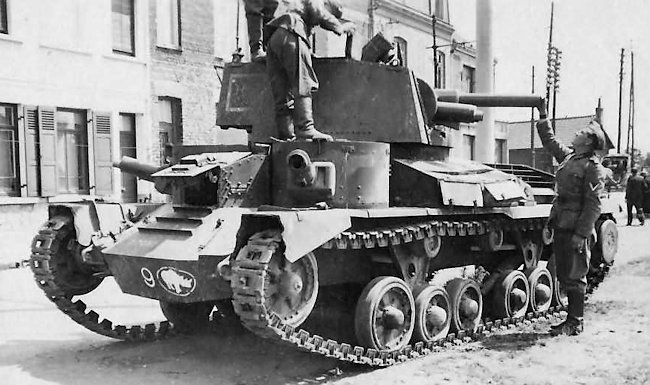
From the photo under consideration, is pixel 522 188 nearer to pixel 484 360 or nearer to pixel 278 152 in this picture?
pixel 484 360

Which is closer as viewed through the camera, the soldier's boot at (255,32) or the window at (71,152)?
the soldier's boot at (255,32)

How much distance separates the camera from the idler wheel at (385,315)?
700 centimetres

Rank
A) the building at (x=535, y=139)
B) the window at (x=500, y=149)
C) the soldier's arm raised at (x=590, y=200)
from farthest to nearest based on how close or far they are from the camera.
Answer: the building at (x=535, y=139) < the window at (x=500, y=149) < the soldier's arm raised at (x=590, y=200)

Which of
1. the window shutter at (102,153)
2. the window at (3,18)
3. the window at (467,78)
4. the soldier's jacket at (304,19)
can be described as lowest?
the window shutter at (102,153)

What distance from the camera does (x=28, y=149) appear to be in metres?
15.6

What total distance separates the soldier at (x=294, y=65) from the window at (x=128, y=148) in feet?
36.1

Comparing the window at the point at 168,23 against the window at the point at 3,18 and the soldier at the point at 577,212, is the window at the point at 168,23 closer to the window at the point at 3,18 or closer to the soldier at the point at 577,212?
the window at the point at 3,18

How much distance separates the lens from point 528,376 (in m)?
6.76

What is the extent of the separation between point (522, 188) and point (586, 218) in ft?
3.31

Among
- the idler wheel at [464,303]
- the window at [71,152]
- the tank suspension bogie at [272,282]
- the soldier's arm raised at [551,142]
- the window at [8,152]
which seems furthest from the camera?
the window at [71,152]

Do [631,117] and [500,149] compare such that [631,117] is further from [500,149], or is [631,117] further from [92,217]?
[92,217]

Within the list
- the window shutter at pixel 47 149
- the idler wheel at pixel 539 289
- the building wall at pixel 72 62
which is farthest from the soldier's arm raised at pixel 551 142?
the building wall at pixel 72 62

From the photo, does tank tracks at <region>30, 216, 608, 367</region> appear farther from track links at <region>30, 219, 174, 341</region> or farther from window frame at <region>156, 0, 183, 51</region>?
window frame at <region>156, 0, 183, 51</region>

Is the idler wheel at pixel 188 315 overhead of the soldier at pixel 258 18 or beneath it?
beneath
